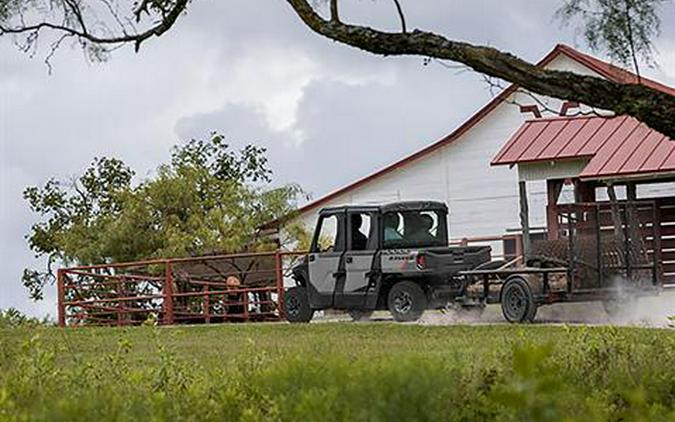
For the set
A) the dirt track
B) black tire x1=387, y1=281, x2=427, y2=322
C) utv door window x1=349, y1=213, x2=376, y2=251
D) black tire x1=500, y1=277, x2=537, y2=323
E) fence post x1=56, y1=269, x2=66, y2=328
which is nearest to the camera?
black tire x1=500, y1=277, x2=537, y2=323

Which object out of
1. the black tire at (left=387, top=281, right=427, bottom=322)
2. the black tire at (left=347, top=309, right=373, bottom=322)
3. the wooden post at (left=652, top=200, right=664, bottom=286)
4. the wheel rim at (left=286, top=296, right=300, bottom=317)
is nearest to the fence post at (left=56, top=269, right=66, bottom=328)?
the wheel rim at (left=286, top=296, right=300, bottom=317)

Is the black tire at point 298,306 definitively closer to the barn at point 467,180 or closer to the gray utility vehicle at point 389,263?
the gray utility vehicle at point 389,263

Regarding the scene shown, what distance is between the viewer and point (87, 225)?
4338 centimetres

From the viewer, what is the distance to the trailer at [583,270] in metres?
21.5

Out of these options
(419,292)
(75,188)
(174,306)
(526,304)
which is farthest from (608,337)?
(75,188)

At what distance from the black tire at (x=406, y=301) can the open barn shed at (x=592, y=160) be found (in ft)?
9.47

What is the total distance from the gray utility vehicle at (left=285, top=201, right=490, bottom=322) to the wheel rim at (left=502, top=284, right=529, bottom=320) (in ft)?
4.25

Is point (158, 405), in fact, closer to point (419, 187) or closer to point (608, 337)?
point (608, 337)

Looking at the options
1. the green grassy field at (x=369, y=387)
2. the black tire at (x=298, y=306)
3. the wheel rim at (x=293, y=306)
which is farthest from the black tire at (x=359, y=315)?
the green grassy field at (x=369, y=387)

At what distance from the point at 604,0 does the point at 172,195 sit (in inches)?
1262

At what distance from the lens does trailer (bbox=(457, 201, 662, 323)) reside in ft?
70.7

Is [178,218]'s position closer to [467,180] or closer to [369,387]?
[467,180]

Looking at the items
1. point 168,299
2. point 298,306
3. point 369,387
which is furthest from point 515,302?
point 369,387

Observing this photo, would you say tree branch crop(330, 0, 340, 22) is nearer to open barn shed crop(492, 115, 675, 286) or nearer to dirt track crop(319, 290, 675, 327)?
dirt track crop(319, 290, 675, 327)
